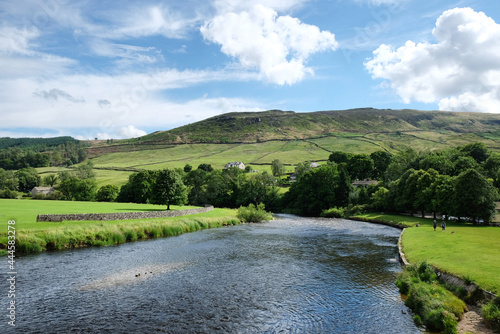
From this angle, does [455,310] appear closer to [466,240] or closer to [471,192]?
[466,240]

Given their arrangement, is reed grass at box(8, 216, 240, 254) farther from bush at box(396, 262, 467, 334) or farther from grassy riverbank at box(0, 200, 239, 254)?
bush at box(396, 262, 467, 334)

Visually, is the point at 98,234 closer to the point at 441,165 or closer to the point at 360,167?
the point at 441,165

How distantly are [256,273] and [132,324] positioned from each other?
41.6ft

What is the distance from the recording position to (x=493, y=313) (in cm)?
1588

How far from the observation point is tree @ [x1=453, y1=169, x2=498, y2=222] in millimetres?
52969

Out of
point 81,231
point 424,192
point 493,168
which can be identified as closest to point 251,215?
point 424,192

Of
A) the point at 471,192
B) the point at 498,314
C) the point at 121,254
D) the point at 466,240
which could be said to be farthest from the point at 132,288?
the point at 471,192

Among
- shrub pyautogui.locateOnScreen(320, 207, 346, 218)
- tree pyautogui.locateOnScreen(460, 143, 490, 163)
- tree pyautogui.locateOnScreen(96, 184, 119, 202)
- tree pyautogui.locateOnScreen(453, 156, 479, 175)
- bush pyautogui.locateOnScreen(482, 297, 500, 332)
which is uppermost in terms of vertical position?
tree pyautogui.locateOnScreen(460, 143, 490, 163)

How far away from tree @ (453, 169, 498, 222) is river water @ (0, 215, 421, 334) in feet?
87.3

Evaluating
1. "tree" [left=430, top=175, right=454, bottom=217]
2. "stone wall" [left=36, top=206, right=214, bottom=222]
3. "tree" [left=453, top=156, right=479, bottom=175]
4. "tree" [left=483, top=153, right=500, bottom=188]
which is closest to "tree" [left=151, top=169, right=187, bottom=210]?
"stone wall" [left=36, top=206, right=214, bottom=222]

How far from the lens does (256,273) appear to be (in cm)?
2797

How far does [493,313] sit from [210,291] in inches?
661

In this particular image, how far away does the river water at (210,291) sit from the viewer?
17547 mm

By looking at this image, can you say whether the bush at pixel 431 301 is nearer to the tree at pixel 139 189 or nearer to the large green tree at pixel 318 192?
the large green tree at pixel 318 192
